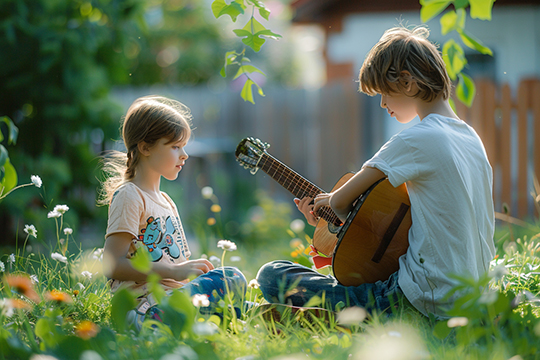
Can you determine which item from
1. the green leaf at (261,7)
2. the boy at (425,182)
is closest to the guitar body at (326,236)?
the boy at (425,182)

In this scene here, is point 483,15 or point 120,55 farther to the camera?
point 120,55

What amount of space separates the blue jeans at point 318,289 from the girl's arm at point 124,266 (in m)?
0.35

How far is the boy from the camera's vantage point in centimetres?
171

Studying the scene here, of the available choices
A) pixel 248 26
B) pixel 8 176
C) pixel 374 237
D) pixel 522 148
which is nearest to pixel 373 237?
pixel 374 237

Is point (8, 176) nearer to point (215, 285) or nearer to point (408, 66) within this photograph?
→ point (215, 285)

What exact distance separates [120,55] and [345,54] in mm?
3437

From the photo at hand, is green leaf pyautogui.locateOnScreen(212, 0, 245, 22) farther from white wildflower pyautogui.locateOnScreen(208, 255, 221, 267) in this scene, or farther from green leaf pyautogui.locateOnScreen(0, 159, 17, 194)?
white wildflower pyautogui.locateOnScreen(208, 255, 221, 267)

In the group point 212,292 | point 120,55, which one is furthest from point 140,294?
point 120,55

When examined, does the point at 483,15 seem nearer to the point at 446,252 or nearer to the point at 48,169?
the point at 446,252

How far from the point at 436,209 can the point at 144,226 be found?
1.19 m

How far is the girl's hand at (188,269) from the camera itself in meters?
1.92

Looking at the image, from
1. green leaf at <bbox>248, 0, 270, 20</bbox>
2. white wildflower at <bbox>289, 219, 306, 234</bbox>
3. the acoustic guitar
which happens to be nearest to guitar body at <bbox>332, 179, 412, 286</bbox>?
the acoustic guitar

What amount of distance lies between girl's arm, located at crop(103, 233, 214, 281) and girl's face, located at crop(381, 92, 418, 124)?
1051mm

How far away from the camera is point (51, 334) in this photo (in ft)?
4.55
